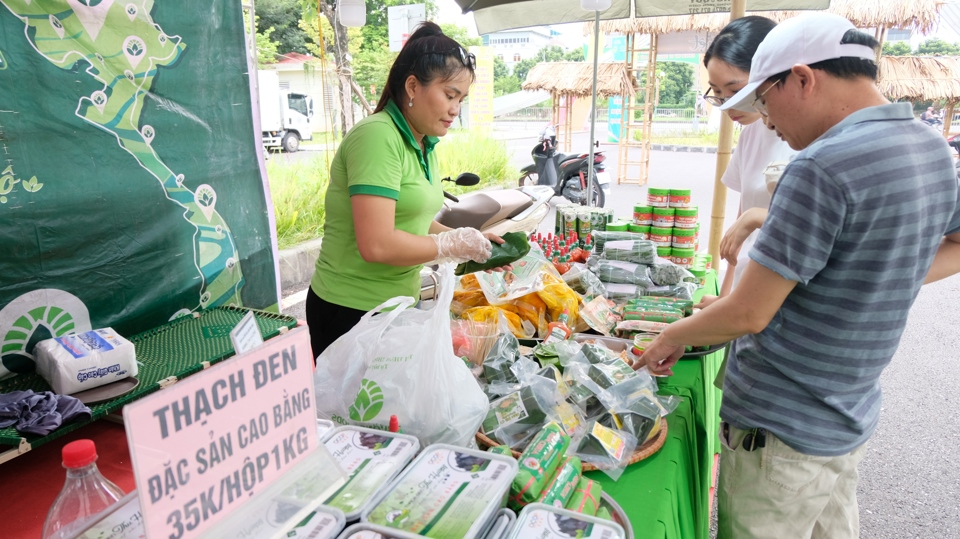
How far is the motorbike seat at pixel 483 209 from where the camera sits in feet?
12.7

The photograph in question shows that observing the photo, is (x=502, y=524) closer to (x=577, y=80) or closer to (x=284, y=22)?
(x=577, y=80)

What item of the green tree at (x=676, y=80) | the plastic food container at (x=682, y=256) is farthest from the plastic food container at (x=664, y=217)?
the green tree at (x=676, y=80)

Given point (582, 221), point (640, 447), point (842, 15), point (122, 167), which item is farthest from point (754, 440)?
point (842, 15)

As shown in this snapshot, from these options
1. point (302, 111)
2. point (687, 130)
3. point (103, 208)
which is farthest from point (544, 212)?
point (687, 130)

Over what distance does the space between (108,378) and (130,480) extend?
0.35m

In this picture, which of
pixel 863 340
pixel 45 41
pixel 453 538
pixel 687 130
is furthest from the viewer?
pixel 687 130

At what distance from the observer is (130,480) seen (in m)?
1.34

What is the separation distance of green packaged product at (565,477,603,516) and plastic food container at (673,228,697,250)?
201cm

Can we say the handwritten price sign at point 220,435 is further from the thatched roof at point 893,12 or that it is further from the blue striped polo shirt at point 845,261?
the thatched roof at point 893,12

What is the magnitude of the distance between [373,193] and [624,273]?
1.21 metres

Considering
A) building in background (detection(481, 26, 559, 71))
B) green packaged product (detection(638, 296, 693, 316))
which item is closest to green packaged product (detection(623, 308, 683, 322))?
green packaged product (detection(638, 296, 693, 316))

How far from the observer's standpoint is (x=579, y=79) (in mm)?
12445

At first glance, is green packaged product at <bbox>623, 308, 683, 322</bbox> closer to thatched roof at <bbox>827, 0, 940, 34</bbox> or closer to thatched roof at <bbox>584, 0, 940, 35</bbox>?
thatched roof at <bbox>584, 0, 940, 35</bbox>

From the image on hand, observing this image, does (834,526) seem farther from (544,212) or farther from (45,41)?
(544,212)
